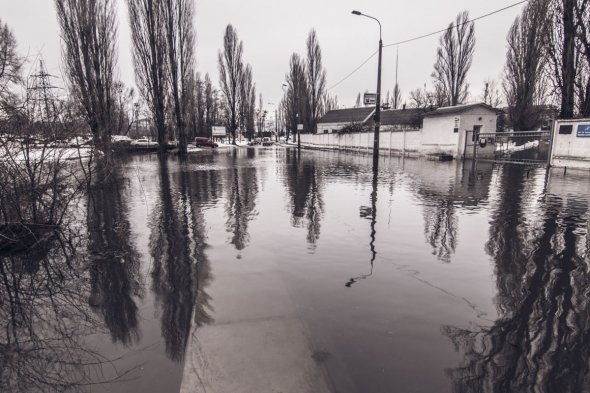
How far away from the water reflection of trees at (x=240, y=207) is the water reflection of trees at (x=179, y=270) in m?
0.57

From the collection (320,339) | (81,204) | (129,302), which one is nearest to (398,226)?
(320,339)

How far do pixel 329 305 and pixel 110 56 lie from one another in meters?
26.7

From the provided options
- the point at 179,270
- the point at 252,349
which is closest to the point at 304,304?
the point at 252,349

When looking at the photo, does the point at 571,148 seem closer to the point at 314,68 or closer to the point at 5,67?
the point at 5,67

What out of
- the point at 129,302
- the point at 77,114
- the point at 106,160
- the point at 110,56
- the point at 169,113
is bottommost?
the point at 129,302

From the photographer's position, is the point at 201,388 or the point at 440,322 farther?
the point at 440,322

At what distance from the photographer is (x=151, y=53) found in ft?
86.4

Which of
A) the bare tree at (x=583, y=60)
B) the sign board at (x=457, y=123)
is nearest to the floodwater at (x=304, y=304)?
the bare tree at (x=583, y=60)

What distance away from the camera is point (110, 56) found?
938 inches

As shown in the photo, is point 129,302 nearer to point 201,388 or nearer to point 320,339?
point 201,388

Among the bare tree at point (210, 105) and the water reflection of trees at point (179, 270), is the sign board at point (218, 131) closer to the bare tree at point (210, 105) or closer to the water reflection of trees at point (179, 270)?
the bare tree at point (210, 105)

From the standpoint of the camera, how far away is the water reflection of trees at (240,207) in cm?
597

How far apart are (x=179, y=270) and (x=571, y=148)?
17.7 m

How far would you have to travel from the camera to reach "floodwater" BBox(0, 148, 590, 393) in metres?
2.51
